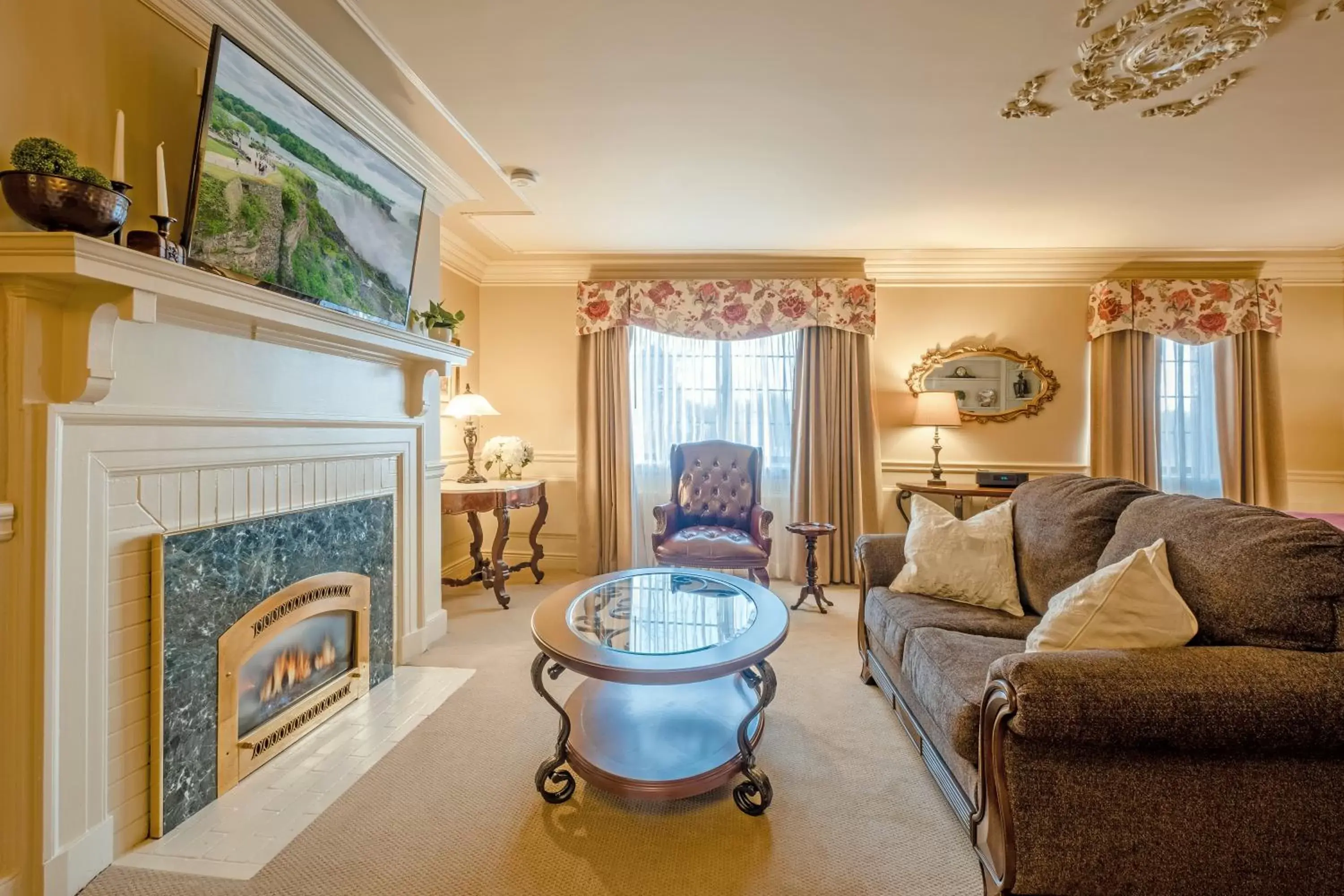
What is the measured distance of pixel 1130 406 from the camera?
4.14 m

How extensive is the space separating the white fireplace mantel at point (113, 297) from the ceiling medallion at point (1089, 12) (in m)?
2.64

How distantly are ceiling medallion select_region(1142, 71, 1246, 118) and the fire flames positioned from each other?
157 inches

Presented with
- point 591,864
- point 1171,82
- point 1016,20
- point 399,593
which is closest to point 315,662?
point 399,593

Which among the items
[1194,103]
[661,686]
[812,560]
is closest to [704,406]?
[812,560]

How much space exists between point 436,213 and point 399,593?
6.46ft

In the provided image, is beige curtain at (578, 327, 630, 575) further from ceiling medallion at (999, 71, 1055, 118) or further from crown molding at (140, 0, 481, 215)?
ceiling medallion at (999, 71, 1055, 118)

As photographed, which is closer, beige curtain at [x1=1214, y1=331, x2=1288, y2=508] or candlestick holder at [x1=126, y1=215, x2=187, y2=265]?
candlestick holder at [x1=126, y1=215, x2=187, y2=265]

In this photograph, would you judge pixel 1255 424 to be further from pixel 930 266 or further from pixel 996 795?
pixel 996 795

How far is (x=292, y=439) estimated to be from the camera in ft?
6.54

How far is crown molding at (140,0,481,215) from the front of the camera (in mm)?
1657

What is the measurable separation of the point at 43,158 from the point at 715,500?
3.47 m

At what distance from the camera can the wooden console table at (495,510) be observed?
3422 millimetres

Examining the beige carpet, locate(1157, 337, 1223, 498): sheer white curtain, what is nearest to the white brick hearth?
the beige carpet

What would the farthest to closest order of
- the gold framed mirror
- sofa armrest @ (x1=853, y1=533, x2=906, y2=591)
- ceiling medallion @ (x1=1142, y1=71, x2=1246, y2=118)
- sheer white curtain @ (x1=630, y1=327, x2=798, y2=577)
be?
sheer white curtain @ (x1=630, y1=327, x2=798, y2=577)
the gold framed mirror
sofa armrest @ (x1=853, y1=533, x2=906, y2=591)
ceiling medallion @ (x1=1142, y1=71, x2=1246, y2=118)
